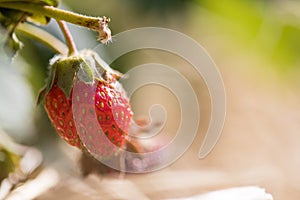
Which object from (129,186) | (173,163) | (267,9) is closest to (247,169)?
(173,163)

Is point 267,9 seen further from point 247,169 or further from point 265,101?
point 247,169

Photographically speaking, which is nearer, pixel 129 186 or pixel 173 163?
pixel 129 186

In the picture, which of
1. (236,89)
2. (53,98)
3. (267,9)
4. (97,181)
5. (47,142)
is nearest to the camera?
(53,98)

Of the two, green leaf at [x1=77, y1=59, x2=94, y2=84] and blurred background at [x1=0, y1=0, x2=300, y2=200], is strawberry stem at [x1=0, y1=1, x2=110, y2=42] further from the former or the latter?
blurred background at [x1=0, y1=0, x2=300, y2=200]

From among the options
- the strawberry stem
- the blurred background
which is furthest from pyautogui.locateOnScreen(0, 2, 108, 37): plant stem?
the blurred background

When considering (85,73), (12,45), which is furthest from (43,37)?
(85,73)

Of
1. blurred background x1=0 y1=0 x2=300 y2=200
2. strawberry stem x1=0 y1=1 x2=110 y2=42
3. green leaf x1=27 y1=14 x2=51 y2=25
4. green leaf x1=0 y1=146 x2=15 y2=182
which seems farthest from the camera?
blurred background x1=0 y1=0 x2=300 y2=200

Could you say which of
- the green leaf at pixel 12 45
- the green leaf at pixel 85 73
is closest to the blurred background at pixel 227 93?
the green leaf at pixel 12 45
